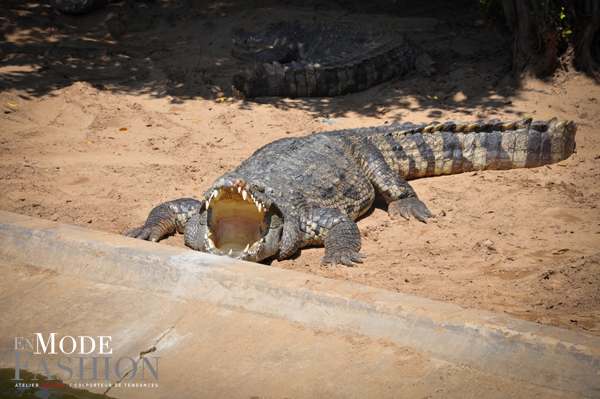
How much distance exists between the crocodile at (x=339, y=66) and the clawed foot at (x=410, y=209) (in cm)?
400

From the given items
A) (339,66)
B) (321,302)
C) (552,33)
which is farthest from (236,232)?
(552,33)

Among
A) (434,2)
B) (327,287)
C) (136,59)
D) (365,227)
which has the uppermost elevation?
(434,2)

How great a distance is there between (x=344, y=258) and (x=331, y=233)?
0.44 meters

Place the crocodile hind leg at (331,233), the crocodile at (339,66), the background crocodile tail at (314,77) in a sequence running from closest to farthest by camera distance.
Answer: the crocodile hind leg at (331,233) → the background crocodile tail at (314,77) → the crocodile at (339,66)

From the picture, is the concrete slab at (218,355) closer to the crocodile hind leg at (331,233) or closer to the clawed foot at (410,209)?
the crocodile hind leg at (331,233)

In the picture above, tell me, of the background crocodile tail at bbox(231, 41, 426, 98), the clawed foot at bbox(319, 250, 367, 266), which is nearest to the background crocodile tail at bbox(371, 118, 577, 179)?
the clawed foot at bbox(319, 250, 367, 266)

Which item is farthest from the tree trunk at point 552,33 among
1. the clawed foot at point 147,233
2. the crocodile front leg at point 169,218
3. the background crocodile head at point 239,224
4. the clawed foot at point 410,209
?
the clawed foot at point 147,233

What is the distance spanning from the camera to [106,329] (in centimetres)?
259

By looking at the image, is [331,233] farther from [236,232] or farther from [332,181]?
[236,232]

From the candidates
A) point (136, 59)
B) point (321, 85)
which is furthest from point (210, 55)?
point (321, 85)

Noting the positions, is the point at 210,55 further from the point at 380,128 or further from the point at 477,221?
the point at 477,221

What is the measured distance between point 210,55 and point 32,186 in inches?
248

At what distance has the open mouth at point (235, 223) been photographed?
11.2ft

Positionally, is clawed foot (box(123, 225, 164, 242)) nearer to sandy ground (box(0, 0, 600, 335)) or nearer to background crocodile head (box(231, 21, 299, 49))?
sandy ground (box(0, 0, 600, 335))
